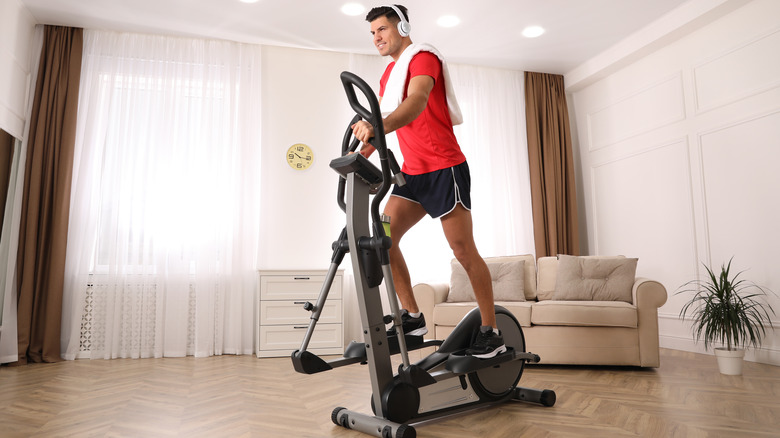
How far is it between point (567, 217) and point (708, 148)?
5.20ft

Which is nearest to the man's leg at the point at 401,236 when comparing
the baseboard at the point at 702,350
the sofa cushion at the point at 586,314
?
the sofa cushion at the point at 586,314

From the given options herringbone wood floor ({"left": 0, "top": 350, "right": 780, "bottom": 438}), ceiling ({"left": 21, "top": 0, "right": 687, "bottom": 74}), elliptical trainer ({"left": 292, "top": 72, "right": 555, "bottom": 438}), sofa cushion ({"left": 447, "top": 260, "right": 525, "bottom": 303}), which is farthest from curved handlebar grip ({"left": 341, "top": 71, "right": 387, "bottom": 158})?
ceiling ({"left": 21, "top": 0, "right": 687, "bottom": 74})

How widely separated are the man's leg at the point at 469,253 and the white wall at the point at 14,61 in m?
3.55

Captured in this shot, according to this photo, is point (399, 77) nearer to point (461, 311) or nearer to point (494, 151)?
point (461, 311)

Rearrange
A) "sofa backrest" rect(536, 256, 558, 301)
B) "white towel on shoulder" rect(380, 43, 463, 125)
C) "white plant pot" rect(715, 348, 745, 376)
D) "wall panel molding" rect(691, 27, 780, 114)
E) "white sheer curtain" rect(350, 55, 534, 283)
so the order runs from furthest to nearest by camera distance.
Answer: "white sheer curtain" rect(350, 55, 534, 283), "sofa backrest" rect(536, 256, 558, 301), "wall panel molding" rect(691, 27, 780, 114), "white plant pot" rect(715, 348, 745, 376), "white towel on shoulder" rect(380, 43, 463, 125)

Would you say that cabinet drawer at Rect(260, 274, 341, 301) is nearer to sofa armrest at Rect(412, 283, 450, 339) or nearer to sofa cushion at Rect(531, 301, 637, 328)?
sofa armrest at Rect(412, 283, 450, 339)

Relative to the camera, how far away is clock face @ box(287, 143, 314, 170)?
15.7ft

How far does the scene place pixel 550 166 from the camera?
5430mm

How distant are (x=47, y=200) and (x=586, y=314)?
13.7 feet

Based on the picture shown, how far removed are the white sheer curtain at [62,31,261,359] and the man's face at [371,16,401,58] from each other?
278 cm

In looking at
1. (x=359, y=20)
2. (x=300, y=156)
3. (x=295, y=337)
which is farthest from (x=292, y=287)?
(x=359, y=20)

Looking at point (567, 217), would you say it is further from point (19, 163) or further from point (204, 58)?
point (19, 163)

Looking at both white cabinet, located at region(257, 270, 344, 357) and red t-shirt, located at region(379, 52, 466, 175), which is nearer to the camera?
red t-shirt, located at region(379, 52, 466, 175)

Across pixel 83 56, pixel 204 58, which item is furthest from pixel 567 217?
pixel 83 56
